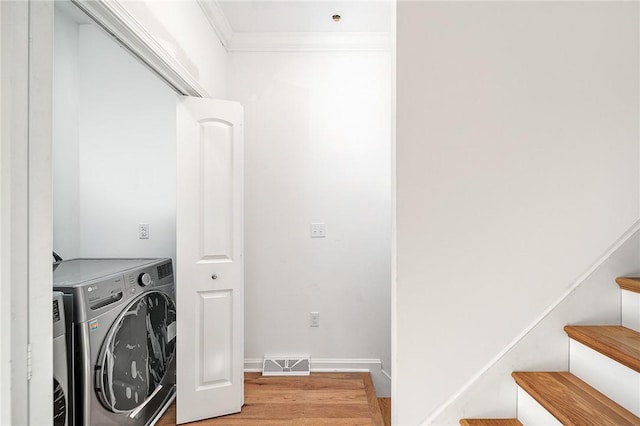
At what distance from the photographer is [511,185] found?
1442mm

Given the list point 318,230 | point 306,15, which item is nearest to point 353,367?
point 318,230

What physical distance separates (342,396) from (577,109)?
2109mm

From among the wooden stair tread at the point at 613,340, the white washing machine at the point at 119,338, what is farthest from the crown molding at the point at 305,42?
the wooden stair tread at the point at 613,340

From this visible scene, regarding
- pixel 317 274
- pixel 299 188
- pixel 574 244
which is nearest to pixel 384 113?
pixel 299 188

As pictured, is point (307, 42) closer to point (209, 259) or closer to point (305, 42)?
point (305, 42)

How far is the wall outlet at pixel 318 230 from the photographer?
2.83 meters

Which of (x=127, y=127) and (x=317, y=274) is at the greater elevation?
(x=127, y=127)

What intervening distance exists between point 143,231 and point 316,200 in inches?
51.5

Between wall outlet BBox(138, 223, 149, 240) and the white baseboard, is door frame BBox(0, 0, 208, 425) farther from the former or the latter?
the white baseboard

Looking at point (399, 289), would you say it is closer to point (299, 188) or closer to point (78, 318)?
point (78, 318)

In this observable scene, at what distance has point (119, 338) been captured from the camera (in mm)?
1687

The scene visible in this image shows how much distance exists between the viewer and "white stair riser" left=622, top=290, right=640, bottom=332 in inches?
53.2

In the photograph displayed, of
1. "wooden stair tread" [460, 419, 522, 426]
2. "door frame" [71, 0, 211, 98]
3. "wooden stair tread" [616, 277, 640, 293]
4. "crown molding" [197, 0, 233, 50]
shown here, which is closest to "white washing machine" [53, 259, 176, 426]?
"door frame" [71, 0, 211, 98]

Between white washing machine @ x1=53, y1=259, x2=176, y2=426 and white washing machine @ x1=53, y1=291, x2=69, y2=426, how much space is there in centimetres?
5
